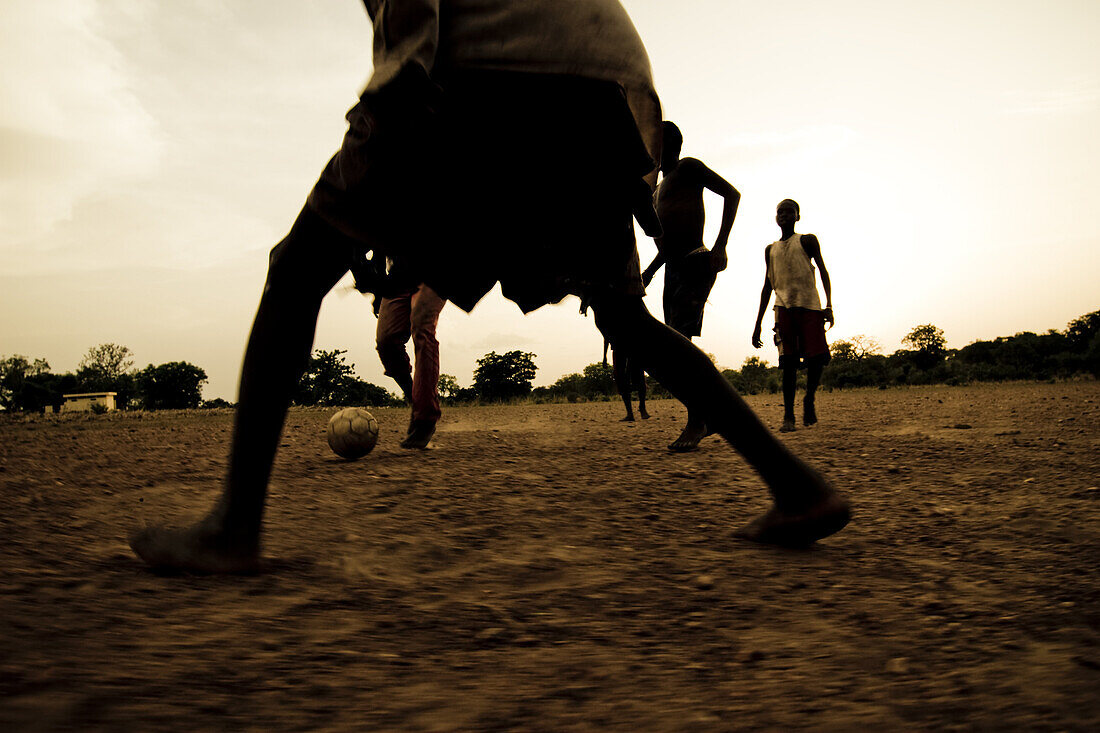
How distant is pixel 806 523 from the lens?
1892 millimetres

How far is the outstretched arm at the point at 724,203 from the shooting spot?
17.3 ft

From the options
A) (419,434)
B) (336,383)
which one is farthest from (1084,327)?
(419,434)

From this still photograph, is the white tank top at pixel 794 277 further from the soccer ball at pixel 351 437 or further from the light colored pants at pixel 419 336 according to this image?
the soccer ball at pixel 351 437

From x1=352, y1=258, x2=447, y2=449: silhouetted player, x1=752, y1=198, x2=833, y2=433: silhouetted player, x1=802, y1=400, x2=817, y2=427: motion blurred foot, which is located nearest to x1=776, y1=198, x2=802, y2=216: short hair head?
x1=752, y1=198, x2=833, y2=433: silhouetted player

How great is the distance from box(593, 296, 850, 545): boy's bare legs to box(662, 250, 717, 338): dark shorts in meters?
3.46

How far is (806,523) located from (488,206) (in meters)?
1.22

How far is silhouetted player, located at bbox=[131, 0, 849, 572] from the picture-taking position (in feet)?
4.96

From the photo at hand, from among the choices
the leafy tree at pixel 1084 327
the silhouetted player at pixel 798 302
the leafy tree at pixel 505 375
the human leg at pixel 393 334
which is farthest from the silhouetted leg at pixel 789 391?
the leafy tree at pixel 1084 327

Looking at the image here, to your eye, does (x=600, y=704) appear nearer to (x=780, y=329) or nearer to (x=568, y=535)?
(x=568, y=535)

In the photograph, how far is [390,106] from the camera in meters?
1.45

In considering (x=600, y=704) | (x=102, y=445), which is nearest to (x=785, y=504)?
(x=600, y=704)

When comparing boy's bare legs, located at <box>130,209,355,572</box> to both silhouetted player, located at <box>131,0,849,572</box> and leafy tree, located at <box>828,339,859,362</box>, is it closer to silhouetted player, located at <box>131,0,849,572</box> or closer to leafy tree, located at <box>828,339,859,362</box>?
silhouetted player, located at <box>131,0,849,572</box>

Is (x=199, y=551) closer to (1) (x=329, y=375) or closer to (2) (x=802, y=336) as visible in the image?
(2) (x=802, y=336)

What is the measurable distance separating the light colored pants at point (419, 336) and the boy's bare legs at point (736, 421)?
8.71ft
